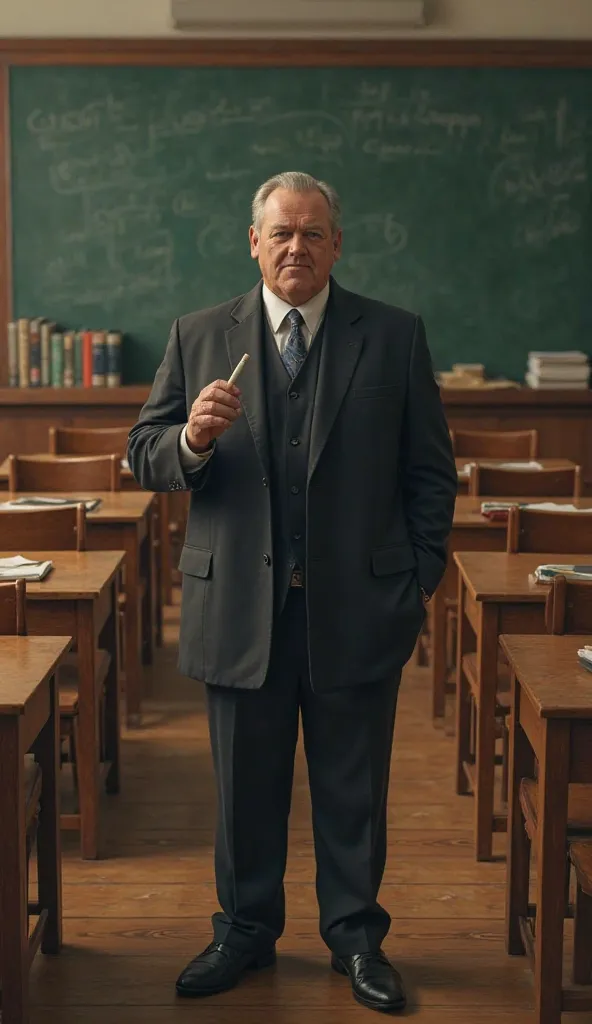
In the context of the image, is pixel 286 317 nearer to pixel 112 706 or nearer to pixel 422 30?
pixel 112 706

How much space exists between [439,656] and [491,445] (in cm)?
127

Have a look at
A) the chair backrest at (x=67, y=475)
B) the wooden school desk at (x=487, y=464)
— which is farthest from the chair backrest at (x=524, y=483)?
the chair backrest at (x=67, y=475)

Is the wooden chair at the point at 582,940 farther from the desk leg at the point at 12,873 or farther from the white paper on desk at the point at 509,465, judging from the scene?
the white paper on desk at the point at 509,465

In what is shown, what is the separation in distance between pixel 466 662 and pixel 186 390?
4.82ft

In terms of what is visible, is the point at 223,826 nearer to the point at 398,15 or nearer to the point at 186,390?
the point at 186,390

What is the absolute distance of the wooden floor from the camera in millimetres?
2670

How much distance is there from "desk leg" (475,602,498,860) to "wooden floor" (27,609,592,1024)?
66mm

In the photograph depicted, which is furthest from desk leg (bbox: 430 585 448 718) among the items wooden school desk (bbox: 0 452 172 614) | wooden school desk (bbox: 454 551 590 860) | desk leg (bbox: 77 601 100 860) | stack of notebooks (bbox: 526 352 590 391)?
stack of notebooks (bbox: 526 352 590 391)

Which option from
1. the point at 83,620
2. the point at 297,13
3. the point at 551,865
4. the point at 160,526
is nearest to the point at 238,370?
the point at 551,865

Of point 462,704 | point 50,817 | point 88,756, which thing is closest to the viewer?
point 50,817

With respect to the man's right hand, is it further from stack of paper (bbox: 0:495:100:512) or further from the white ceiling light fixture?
the white ceiling light fixture

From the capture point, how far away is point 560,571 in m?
3.35

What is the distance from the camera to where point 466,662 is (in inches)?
148

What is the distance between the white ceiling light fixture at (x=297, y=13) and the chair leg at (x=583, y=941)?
5093 mm
